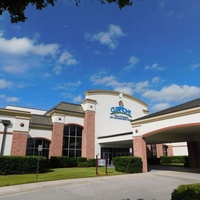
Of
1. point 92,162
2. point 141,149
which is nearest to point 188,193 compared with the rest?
point 141,149

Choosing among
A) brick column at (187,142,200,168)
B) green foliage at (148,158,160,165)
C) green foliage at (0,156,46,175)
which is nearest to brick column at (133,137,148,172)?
brick column at (187,142,200,168)

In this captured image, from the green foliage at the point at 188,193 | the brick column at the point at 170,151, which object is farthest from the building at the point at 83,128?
the green foliage at the point at 188,193

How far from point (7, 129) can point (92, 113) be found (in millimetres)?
13208

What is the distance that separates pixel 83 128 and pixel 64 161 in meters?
6.18

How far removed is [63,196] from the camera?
30.0ft

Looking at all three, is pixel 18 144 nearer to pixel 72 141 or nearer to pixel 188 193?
pixel 72 141

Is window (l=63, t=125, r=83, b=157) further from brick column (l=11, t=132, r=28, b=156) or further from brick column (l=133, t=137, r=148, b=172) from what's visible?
brick column (l=133, t=137, r=148, b=172)

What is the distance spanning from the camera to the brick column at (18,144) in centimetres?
1948

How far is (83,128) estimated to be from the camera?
2931 centimetres

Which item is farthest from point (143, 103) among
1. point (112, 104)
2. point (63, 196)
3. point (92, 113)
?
point (63, 196)

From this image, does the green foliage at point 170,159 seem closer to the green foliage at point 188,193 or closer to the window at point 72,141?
the window at point 72,141

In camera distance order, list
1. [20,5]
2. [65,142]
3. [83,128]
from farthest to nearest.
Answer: [83,128], [65,142], [20,5]

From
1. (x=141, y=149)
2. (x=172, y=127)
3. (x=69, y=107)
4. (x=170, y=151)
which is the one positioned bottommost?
(x=141, y=149)

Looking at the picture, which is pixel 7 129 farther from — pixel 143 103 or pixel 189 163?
pixel 143 103
